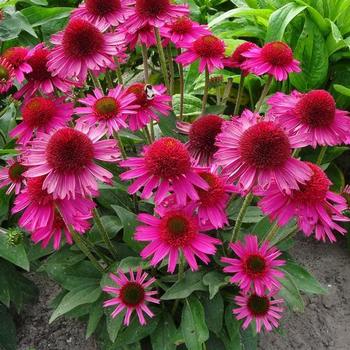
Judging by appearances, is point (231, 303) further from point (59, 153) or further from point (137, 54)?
point (137, 54)

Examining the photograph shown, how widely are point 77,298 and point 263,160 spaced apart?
2.10ft

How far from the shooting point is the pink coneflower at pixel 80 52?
119 centimetres

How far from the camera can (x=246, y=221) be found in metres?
1.40

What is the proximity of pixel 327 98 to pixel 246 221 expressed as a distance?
43cm

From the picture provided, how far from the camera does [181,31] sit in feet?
4.66

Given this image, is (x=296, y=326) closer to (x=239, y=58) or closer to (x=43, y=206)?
(x=239, y=58)

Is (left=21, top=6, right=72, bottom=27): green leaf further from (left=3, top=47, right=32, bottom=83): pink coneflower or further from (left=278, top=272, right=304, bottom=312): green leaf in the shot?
(left=278, top=272, right=304, bottom=312): green leaf

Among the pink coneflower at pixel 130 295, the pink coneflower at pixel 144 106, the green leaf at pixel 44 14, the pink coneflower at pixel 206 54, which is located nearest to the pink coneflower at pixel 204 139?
the pink coneflower at pixel 144 106

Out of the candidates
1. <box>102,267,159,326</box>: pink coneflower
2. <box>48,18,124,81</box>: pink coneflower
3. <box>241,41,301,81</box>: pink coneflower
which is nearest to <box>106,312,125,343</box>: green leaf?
<box>102,267,159,326</box>: pink coneflower

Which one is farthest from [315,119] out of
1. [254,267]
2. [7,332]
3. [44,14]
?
[44,14]

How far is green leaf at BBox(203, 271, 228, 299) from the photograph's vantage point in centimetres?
115

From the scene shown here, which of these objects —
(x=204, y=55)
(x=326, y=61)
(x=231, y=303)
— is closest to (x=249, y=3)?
(x=326, y=61)

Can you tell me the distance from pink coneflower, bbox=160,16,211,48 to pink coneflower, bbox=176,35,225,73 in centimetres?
3

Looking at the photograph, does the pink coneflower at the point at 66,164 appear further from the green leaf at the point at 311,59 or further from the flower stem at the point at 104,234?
the green leaf at the point at 311,59
